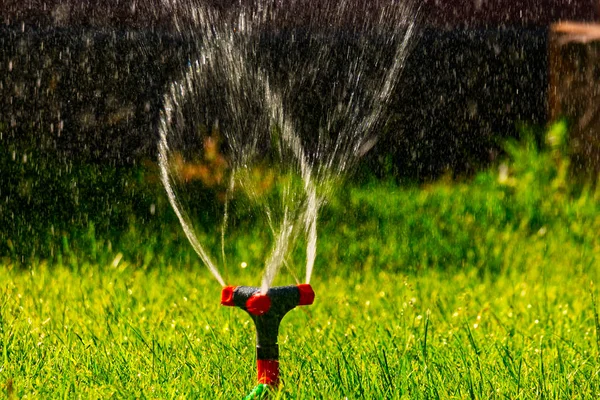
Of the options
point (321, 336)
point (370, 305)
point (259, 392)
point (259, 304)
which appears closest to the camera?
point (259, 304)

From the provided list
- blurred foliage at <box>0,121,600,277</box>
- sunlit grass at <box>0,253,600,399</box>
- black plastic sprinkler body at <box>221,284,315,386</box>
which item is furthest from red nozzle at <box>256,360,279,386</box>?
blurred foliage at <box>0,121,600,277</box>

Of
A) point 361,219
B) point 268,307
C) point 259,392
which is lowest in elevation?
point 361,219

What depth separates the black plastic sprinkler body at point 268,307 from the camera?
2.22 meters

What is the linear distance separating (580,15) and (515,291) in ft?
11.9

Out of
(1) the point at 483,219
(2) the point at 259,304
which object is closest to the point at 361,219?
(1) the point at 483,219

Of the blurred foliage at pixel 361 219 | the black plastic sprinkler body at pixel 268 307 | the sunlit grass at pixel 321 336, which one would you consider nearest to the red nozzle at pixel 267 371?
the black plastic sprinkler body at pixel 268 307

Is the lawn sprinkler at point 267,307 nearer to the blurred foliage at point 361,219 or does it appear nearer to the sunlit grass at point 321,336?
the sunlit grass at point 321,336

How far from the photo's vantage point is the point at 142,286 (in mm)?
4156

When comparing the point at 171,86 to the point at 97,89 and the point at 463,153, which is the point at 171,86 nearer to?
the point at 97,89

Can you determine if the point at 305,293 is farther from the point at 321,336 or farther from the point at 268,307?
the point at 321,336

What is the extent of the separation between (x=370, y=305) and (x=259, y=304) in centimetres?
174

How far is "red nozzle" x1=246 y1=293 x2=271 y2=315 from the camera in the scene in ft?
7.25

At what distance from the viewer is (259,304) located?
2.21 meters

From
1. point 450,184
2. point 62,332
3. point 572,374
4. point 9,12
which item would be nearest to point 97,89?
point 9,12
